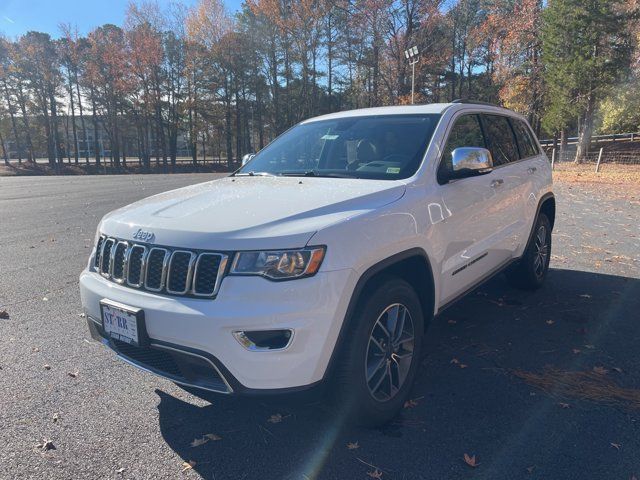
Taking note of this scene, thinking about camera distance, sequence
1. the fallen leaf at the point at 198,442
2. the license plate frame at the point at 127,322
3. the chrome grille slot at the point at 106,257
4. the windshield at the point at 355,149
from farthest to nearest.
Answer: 1. the windshield at the point at 355,149
2. the chrome grille slot at the point at 106,257
3. the fallen leaf at the point at 198,442
4. the license plate frame at the point at 127,322

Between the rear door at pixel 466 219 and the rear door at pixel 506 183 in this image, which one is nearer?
the rear door at pixel 466 219

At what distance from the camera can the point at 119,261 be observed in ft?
9.18

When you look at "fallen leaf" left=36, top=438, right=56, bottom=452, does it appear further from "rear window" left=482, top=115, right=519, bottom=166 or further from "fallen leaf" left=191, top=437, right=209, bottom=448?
"rear window" left=482, top=115, right=519, bottom=166

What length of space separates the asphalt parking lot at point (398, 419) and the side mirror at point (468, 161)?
1.46 meters

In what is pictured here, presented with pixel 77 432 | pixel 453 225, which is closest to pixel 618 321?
pixel 453 225

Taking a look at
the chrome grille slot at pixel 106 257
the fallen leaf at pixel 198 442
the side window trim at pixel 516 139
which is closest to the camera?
the fallen leaf at pixel 198 442

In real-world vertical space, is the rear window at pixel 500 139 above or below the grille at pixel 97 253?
above

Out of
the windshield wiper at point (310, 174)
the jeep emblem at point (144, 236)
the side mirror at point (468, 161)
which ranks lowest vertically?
the jeep emblem at point (144, 236)

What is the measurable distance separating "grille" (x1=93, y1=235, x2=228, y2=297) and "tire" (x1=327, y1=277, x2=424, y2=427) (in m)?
0.78

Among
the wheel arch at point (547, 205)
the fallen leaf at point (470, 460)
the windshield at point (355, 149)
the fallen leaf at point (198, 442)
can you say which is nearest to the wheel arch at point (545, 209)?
the wheel arch at point (547, 205)

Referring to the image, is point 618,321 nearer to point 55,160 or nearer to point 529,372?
point 529,372

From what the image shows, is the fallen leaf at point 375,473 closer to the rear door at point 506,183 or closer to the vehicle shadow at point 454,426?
the vehicle shadow at point 454,426

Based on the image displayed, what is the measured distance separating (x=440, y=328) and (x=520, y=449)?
181 centimetres

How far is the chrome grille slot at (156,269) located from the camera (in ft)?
8.23
